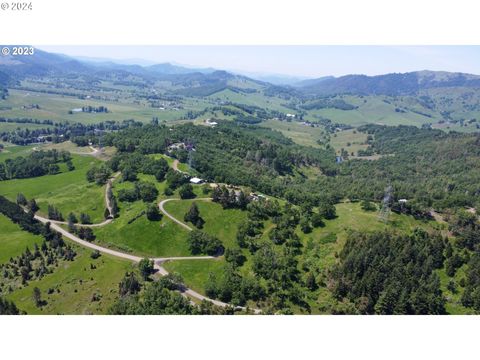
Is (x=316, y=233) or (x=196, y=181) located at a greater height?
(x=196, y=181)

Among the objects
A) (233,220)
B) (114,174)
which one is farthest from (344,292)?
(114,174)

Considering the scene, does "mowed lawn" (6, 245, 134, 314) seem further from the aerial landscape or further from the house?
the house

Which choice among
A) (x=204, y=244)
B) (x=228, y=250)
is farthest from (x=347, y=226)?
(x=204, y=244)

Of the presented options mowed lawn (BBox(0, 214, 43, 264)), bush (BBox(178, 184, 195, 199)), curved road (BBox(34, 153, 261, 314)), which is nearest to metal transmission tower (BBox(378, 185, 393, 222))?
curved road (BBox(34, 153, 261, 314))

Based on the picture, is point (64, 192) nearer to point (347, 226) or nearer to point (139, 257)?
point (139, 257)

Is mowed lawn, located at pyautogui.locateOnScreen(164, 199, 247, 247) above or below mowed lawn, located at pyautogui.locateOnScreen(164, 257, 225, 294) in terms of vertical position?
above

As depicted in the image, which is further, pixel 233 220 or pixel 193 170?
pixel 193 170

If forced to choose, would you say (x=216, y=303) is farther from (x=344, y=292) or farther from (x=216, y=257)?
(x=344, y=292)
